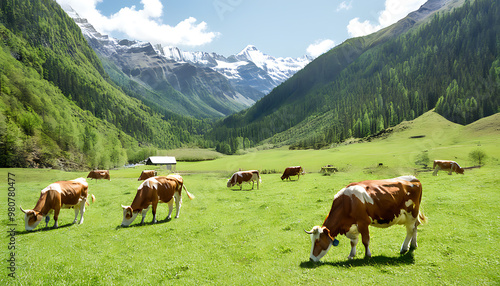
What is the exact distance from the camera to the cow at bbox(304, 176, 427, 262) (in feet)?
37.9

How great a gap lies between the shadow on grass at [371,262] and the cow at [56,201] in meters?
19.9

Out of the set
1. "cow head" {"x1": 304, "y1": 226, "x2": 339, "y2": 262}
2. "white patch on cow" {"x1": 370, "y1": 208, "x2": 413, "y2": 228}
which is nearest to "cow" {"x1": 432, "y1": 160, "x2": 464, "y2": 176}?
"white patch on cow" {"x1": 370, "y1": 208, "x2": 413, "y2": 228}

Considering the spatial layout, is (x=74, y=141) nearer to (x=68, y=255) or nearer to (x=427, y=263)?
(x=68, y=255)

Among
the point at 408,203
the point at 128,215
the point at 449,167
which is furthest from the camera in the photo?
the point at 449,167

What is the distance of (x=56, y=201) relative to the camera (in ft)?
64.0

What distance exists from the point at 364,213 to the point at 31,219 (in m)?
23.6

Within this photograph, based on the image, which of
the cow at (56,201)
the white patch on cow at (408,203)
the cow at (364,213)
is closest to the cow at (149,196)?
the cow at (56,201)

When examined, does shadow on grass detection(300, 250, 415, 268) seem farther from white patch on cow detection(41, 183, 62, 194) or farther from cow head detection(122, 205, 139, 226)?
white patch on cow detection(41, 183, 62, 194)

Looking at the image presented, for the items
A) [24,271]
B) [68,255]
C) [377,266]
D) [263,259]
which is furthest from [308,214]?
[24,271]

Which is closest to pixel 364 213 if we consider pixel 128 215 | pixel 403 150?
pixel 128 215

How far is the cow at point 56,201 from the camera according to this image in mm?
18531

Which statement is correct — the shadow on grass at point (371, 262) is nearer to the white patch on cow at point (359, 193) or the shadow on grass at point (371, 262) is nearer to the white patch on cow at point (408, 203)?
the white patch on cow at point (408, 203)

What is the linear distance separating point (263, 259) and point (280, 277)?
2584 mm

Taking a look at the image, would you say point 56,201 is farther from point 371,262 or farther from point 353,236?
point 371,262
